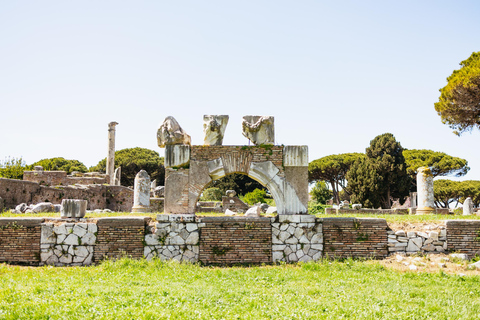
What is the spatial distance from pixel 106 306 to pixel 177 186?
405 centimetres

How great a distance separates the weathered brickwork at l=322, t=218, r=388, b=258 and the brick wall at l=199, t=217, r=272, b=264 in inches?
54.7

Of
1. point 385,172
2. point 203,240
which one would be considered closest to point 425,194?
point 203,240

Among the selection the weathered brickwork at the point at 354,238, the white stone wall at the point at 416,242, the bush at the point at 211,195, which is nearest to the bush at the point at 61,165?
the bush at the point at 211,195

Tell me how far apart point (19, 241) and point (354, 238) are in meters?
7.66

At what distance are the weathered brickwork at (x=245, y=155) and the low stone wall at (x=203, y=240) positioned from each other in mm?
1322

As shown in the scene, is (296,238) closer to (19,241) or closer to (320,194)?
(19,241)

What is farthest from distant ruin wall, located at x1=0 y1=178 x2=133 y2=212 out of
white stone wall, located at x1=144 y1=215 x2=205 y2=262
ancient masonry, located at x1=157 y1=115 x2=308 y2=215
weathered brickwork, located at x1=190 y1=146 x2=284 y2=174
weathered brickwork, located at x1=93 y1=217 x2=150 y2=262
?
weathered brickwork, located at x1=190 y1=146 x2=284 y2=174

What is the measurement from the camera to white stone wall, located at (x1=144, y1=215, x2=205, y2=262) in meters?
8.69

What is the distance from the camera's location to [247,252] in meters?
8.63

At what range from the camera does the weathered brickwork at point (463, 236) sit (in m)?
8.79

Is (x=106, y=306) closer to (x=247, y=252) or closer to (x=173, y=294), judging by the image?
(x=173, y=294)

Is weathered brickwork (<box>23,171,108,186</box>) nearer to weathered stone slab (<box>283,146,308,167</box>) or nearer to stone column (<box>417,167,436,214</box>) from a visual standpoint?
weathered stone slab (<box>283,146,308,167</box>)

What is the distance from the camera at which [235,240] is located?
28.4ft

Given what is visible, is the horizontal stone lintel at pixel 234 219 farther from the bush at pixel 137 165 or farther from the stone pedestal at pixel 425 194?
the bush at pixel 137 165
